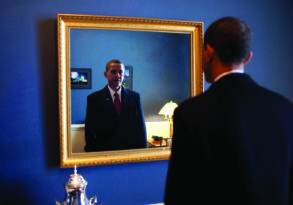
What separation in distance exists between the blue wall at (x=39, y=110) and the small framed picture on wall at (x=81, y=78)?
0.10m

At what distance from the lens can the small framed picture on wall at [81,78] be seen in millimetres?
1909

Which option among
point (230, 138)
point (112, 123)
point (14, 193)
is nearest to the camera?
point (230, 138)

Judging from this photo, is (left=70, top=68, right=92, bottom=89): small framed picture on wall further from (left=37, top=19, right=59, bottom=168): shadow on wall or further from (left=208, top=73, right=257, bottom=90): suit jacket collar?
(left=208, top=73, right=257, bottom=90): suit jacket collar

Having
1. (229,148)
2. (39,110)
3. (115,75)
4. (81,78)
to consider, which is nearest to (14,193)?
(39,110)

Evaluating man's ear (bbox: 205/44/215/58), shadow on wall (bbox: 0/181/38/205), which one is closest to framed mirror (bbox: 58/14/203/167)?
shadow on wall (bbox: 0/181/38/205)

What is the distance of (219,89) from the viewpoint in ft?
3.37

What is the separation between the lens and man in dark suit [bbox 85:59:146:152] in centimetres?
197

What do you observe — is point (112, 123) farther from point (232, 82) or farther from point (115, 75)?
point (232, 82)

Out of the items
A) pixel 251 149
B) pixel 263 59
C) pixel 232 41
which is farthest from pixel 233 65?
pixel 263 59

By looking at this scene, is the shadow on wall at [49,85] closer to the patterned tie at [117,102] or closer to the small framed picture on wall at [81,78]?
the small framed picture on wall at [81,78]

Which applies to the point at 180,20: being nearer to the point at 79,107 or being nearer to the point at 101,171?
the point at 79,107

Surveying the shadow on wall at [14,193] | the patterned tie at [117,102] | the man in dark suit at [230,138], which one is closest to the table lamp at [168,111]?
the patterned tie at [117,102]

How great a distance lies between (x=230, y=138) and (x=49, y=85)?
124cm

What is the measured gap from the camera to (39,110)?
6.17ft
